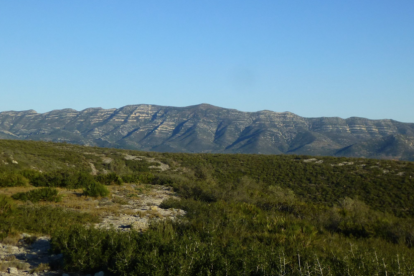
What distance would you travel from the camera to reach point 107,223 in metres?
10.9

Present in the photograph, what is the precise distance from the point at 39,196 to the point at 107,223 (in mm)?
4582

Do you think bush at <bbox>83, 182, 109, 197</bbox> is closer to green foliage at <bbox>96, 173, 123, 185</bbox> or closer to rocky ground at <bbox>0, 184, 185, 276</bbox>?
rocky ground at <bbox>0, 184, 185, 276</bbox>

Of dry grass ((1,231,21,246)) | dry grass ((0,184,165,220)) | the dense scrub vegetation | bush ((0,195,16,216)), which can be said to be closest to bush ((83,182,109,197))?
the dense scrub vegetation

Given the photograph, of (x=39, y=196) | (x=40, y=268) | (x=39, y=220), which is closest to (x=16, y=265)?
(x=40, y=268)

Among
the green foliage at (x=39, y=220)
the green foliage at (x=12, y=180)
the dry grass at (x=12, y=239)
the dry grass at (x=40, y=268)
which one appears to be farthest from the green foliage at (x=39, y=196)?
the dry grass at (x=40, y=268)

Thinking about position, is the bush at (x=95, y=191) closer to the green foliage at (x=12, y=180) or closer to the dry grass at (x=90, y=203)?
the dry grass at (x=90, y=203)

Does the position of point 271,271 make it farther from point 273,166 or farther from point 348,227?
point 273,166

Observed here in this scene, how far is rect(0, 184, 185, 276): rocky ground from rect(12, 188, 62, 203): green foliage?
1465 mm

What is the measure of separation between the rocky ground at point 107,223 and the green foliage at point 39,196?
1.46m

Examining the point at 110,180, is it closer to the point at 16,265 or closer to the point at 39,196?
the point at 39,196

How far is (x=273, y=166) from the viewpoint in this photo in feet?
153

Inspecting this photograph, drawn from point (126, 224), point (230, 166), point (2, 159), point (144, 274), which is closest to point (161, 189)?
point (126, 224)

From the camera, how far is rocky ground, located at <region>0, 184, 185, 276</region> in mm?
6902

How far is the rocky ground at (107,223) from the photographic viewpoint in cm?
690
